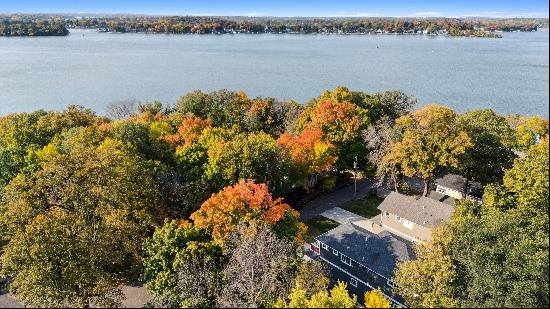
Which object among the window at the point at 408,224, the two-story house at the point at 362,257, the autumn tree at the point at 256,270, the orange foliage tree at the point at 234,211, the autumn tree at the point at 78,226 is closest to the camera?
the autumn tree at the point at 256,270

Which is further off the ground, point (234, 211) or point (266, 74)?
point (266, 74)

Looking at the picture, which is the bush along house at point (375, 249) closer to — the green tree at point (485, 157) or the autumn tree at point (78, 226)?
the green tree at point (485, 157)

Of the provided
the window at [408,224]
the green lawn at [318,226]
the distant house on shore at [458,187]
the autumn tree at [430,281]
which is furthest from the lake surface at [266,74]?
the autumn tree at [430,281]

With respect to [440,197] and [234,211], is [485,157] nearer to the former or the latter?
[440,197]

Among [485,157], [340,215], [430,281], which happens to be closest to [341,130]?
[340,215]

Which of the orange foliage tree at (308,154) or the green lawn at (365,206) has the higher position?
the orange foliage tree at (308,154)

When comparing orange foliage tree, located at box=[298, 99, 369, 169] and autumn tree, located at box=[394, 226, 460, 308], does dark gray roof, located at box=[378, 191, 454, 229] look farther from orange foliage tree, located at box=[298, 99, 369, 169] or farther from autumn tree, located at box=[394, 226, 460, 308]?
autumn tree, located at box=[394, 226, 460, 308]
